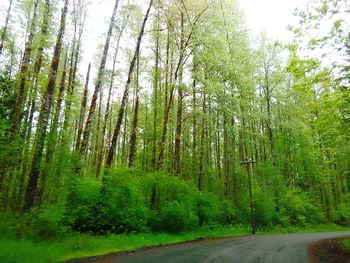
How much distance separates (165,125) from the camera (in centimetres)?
1764

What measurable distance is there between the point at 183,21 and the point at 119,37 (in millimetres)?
5270

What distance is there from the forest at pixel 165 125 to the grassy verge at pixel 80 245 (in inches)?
20.0

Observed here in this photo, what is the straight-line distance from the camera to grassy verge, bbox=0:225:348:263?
6.22m

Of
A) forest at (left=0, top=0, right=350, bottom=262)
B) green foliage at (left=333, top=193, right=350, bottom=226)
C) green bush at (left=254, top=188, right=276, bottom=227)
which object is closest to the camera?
forest at (left=0, top=0, right=350, bottom=262)

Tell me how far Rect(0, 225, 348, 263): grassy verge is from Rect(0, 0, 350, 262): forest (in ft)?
1.67

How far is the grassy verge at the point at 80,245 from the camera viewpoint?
20.4ft

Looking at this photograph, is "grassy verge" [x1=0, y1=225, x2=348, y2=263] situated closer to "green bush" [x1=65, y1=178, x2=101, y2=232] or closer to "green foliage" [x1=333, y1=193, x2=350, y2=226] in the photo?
"green bush" [x1=65, y1=178, x2=101, y2=232]

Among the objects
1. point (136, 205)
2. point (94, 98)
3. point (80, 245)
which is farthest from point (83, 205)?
point (94, 98)

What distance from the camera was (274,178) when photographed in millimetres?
29875

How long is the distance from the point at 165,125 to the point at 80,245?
9587 mm

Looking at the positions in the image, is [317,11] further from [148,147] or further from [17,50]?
[148,147]

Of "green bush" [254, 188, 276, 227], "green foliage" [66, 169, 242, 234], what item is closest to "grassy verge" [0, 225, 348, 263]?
"green foliage" [66, 169, 242, 234]

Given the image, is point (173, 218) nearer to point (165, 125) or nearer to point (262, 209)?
point (165, 125)

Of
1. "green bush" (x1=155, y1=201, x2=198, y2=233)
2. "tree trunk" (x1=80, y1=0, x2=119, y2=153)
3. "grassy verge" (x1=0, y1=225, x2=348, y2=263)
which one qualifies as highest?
"tree trunk" (x1=80, y1=0, x2=119, y2=153)
